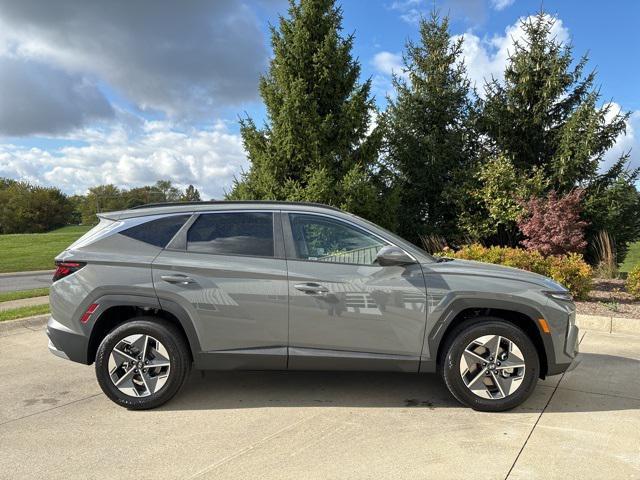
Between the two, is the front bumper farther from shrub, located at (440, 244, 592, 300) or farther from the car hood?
shrub, located at (440, 244, 592, 300)

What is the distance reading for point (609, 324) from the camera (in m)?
6.39

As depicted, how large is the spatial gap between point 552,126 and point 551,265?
6195 millimetres

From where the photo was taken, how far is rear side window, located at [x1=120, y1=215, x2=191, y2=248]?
395cm

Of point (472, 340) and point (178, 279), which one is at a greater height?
point (178, 279)

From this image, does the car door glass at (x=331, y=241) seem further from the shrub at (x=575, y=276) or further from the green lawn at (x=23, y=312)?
the green lawn at (x=23, y=312)

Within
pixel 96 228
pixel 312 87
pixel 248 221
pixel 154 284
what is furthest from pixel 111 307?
pixel 312 87

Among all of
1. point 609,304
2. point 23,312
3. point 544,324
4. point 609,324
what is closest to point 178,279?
point 544,324

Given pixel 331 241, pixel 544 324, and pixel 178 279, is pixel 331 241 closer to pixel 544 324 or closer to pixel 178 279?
pixel 178 279

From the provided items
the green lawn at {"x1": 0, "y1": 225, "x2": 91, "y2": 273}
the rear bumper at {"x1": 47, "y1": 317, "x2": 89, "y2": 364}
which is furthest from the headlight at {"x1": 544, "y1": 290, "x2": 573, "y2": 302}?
the green lawn at {"x1": 0, "y1": 225, "x2": 91, "y2": 273}

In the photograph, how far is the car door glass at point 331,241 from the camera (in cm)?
383

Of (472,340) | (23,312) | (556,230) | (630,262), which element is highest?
(556,230)

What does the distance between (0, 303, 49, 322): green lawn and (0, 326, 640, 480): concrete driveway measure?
9.11ft

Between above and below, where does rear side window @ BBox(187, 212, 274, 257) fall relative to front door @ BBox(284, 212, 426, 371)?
above

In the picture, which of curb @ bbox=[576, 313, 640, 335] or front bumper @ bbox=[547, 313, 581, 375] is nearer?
front bumper @ bbox=[547, 313, 581, 375]
